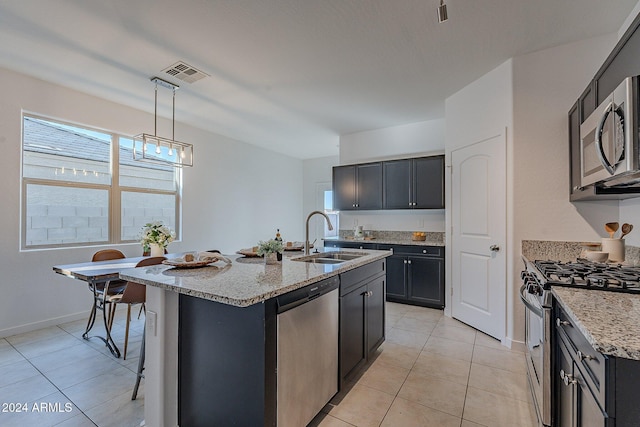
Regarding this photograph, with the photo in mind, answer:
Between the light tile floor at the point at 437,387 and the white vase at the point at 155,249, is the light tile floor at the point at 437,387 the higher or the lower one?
the lower one

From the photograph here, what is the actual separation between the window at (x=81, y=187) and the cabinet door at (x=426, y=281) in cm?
393

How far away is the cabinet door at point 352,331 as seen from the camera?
6.70 ft

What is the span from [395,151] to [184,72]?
328 centimetres

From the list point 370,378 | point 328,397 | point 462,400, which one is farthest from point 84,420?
point 462,400

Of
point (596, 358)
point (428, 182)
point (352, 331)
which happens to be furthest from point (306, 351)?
point (428, 182)

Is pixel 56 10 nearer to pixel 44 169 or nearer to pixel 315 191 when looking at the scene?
pixel 44 169

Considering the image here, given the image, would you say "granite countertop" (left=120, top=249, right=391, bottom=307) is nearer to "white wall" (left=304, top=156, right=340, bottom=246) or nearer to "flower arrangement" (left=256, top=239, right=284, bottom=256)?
"flower arrangement" (left=256, top=239, right=284, bottom=256)

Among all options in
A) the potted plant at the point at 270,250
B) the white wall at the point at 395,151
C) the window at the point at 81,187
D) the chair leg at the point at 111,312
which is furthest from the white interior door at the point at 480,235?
the window at the point at 81,187

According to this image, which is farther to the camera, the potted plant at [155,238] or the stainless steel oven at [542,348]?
the potted plant at [155,238]

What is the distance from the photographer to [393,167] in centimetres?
462

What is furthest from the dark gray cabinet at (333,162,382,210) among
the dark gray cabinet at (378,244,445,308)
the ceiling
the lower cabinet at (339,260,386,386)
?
the lower cabinet at (339,260,386,386)

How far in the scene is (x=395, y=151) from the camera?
15.9ft

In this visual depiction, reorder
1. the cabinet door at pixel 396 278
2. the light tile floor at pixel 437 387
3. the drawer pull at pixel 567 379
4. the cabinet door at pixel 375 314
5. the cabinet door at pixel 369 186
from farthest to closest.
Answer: the cabinet door at pixel 369 186
the cabinet door at pixel 396 278
the cabinet door at pixel 375 314
the light tile floor at pixel 437 387
the drawer pull at pixel 567 379

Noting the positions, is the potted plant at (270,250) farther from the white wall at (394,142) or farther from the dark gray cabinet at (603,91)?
the white wall at (394,142)
